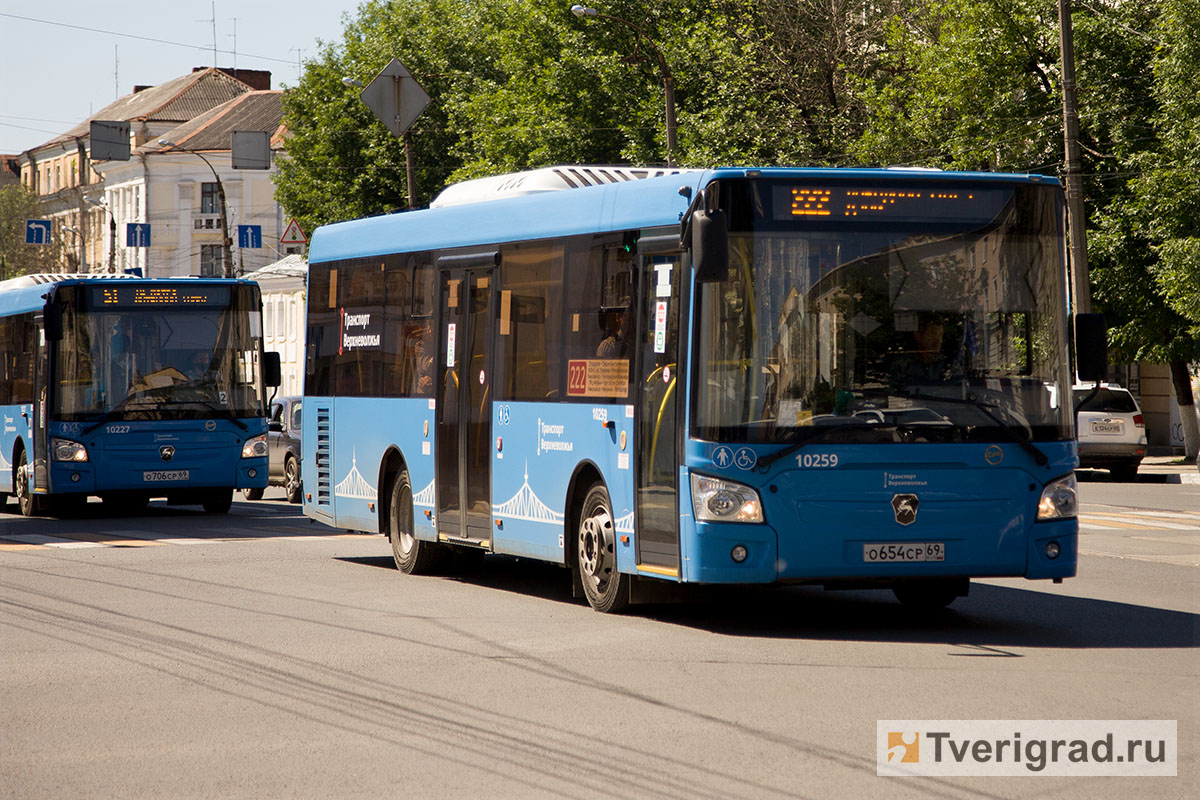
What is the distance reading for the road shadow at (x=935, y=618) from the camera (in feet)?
35.5

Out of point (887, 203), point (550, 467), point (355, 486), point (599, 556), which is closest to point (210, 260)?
point (355, 486)

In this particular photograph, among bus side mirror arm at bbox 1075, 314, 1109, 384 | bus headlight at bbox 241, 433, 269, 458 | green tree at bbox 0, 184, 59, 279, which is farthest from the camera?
green tree at bbox 0, 184, 59, 279

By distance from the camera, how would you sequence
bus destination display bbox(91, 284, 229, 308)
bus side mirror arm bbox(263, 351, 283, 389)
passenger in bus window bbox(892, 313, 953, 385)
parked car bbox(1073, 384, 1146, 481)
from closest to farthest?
passenger in bus window bbox(892, 313, 953, 385) < bus destination display bbox(91, 284, 229, 308) < bus side mirror arm bbox(263, 351, 283, 389) < parked car bbox(1073, 384, 1146, 481)

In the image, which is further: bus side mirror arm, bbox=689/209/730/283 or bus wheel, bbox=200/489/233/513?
bus wheel, bbox=200/489/233/513

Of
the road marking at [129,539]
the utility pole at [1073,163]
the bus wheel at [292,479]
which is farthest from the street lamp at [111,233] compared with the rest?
the road marking at [129,539]

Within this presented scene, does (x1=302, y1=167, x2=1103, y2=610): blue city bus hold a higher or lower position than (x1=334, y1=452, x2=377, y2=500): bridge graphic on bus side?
higher

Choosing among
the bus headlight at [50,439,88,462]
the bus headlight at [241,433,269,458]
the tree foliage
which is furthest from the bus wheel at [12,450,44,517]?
the tree foliage

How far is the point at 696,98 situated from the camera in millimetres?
47250

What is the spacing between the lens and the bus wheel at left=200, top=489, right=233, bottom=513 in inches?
954

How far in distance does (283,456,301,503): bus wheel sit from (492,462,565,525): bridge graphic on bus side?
1475 cm

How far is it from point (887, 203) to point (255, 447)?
14.3 m

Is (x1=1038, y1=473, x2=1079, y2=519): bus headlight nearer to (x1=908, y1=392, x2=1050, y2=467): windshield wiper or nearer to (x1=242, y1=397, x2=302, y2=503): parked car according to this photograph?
(x1=908, y1=392, x2=1050, y2=467): windshield wiper

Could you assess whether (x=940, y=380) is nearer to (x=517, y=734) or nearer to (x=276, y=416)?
(x=517, y=734)

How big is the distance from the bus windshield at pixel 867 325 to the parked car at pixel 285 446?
18111 mm
